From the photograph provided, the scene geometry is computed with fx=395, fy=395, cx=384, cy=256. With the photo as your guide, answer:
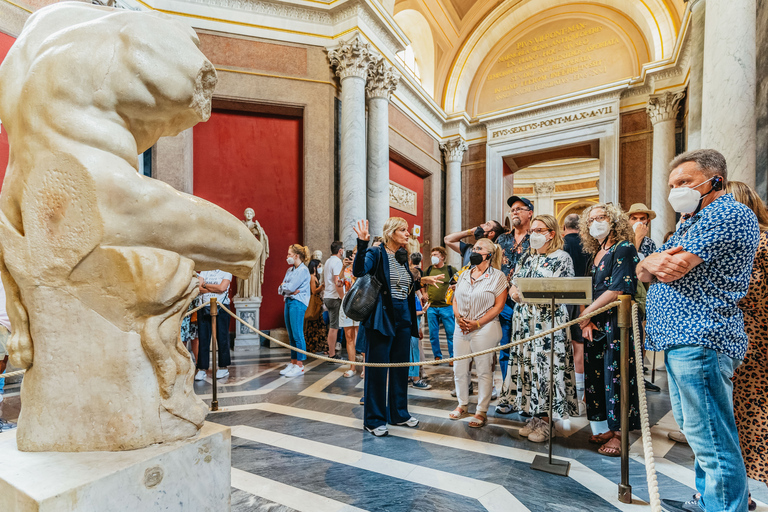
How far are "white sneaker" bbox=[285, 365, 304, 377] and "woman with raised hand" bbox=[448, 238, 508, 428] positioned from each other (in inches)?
95.9

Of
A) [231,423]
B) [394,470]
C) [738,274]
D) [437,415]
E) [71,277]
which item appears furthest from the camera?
[437,415]

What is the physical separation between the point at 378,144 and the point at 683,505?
8.00m

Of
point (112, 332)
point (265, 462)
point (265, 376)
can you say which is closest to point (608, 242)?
point (265, 462)

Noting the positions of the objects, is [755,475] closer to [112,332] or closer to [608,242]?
[608,242]

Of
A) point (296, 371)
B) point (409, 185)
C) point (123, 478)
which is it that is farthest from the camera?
point (409, 185)

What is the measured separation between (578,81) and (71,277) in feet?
46.6

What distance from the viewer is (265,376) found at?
5.16 metres

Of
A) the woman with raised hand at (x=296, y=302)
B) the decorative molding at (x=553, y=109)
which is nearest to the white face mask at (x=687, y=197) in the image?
the woman with raised hand at (x=296, y=302)

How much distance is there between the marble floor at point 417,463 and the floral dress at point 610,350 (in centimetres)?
30

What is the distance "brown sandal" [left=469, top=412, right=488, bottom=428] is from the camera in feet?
11.0

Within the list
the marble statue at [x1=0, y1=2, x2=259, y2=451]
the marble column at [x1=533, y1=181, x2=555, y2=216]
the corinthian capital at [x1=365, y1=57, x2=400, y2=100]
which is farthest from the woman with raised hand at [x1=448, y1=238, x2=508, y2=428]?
the marble column at [x1=533, y1=181, x2=555, y2=216]

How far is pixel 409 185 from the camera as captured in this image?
1250 cm

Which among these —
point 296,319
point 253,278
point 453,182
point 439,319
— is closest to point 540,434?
point 439,319

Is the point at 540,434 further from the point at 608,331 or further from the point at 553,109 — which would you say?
the point at 553,109
